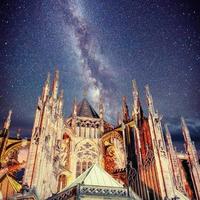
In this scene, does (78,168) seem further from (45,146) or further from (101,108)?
(101,108)

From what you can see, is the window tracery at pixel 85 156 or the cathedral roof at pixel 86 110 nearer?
the window tracery at pixel 85 156

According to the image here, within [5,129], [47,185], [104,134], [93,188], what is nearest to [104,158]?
[104,134]

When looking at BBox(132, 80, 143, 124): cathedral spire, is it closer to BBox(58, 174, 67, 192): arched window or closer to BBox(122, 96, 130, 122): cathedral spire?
BBox(122, 96, 130, 122): cathedral spire

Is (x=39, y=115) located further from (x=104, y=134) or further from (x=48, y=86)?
(x=104, y=134)

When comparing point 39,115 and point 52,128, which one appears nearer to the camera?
point 39,115

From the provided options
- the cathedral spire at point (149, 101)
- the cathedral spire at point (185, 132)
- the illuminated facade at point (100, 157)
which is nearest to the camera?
the illuminated facade at point (100, 157)

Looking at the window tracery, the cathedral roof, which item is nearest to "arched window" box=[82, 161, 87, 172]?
the window tracery

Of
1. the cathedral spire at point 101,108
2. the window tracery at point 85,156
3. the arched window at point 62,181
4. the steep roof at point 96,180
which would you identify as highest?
the cathedral spire at point 101,108

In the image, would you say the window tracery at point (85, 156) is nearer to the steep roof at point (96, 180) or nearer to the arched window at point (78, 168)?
the arched window at point (78, 168)

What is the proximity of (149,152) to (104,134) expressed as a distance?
8.51 meters

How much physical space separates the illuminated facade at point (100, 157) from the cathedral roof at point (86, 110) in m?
0.14

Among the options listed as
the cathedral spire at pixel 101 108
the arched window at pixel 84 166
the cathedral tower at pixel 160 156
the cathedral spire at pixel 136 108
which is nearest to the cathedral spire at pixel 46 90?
the arched window at pixel 84 166

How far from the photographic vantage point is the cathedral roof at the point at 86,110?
107 feet

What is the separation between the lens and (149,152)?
20.4m
